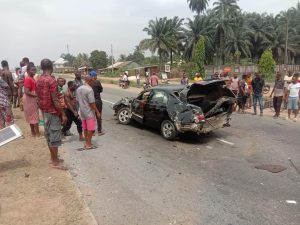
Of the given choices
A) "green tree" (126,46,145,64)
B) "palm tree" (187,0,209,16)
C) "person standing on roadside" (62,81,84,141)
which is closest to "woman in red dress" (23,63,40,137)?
"person standing on roadside" (62,81,84,141)

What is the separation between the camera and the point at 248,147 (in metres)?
9.25

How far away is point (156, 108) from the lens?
10312 mm

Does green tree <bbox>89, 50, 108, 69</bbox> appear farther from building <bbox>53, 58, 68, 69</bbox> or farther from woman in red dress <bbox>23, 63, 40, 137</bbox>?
woman in red dress <bbox>23, 63, 40, 137</bbox>

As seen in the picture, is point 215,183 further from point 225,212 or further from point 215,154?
Result: point 215,154

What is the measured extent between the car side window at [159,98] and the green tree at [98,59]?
8014cm

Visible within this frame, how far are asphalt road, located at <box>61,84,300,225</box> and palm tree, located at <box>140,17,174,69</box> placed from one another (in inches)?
2279

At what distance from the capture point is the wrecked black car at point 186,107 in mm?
9445

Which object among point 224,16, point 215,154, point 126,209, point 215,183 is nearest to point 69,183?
point 126,209

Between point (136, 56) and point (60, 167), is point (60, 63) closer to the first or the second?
point (136, 56)

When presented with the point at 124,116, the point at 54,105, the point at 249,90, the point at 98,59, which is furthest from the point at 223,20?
the point at 54,105

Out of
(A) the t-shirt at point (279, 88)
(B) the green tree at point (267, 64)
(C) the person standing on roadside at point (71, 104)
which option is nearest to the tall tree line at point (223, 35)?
(B) the green tree at point (267, 64)

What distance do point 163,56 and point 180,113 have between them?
2465 inches

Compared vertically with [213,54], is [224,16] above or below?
above

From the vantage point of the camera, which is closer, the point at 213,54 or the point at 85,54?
the point at 213,54
